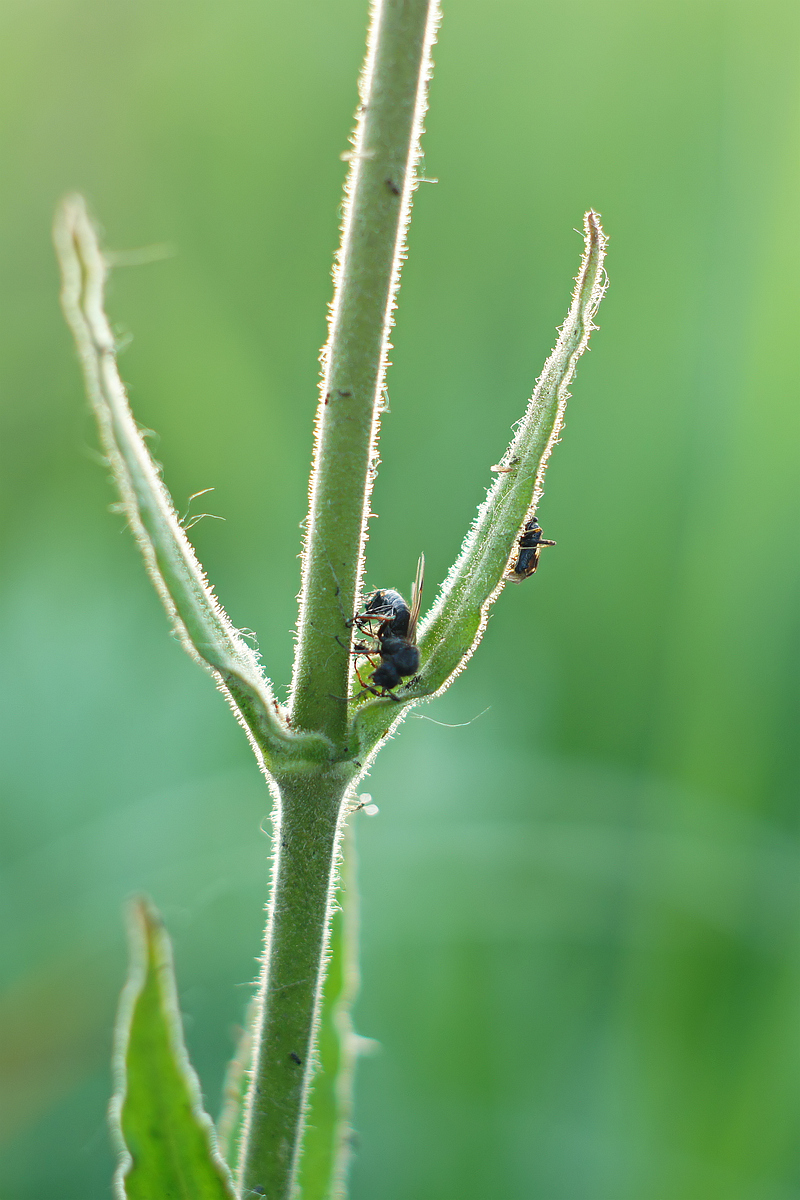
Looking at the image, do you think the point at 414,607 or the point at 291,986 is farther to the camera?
the point at 414,607

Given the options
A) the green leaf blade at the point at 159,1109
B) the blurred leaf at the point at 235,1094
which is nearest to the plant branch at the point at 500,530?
the green leaf blade at the point at 159,1109

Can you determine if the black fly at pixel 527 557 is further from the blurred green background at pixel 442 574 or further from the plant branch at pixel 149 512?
the blurred green background at pixel 442 574

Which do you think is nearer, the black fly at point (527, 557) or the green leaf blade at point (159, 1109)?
the green leaf blade at point (159, 1109)

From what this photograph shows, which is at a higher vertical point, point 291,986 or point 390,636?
point 390,636

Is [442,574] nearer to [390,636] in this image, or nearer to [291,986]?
[390,636]

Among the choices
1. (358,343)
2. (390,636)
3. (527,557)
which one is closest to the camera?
(358,343)

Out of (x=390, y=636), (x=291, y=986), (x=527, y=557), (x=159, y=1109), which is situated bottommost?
(x=159, y=1109)

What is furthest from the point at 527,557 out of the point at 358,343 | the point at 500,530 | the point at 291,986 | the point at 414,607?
the point at 291,986
